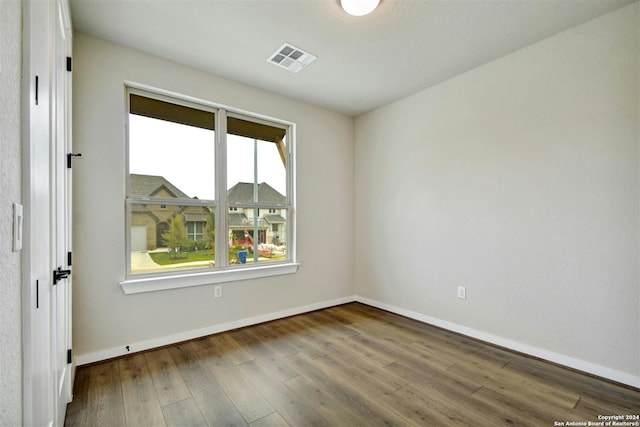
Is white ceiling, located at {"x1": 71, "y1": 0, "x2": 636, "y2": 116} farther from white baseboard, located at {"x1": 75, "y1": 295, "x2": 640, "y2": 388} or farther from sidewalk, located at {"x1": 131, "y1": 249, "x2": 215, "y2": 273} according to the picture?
white baseboard, located at {"x1": 75, "y1": 295, "x2": 640, "y2": 388}

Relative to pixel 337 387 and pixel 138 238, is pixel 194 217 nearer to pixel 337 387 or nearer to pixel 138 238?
pixel 138 238

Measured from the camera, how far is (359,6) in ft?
6.50

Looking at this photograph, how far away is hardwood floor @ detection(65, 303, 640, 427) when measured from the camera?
1.73 metres

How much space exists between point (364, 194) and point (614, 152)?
2470 mm

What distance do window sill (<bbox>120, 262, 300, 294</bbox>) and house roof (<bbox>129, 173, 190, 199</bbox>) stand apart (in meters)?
0.77

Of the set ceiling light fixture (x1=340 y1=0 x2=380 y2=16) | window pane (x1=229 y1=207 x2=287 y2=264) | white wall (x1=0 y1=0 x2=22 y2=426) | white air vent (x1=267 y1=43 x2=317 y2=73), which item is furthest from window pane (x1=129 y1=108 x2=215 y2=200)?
white wall (x1=0 y1=0 x2=22 y2=426)

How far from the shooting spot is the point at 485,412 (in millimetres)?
1762

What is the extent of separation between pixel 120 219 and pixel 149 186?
1.30ft

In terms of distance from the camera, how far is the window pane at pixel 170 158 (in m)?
2.68

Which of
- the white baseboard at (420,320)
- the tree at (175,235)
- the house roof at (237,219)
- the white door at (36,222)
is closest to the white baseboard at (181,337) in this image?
the white baseboard at (420,320)

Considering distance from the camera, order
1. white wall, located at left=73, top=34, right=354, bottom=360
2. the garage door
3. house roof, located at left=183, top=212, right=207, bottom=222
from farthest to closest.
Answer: house roof, located at left=183, top=212, right=207, bottom=222 < the garage door < white wall, located at left=73, top=34, right=354, bottom=360

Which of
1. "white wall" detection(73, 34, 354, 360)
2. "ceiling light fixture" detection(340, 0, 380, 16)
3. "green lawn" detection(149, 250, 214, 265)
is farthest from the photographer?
"green lawn" detection(149, 250, 214, 265)

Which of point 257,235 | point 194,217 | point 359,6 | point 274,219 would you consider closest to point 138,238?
point 194,217

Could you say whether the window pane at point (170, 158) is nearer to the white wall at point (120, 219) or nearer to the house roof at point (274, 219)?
the white wall at point (120, 219)
